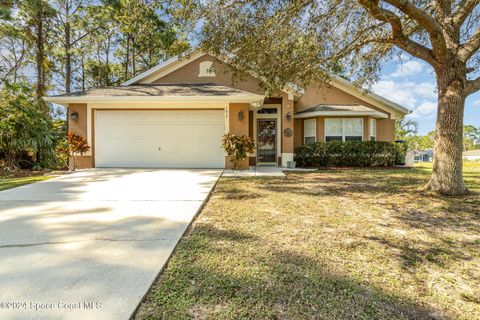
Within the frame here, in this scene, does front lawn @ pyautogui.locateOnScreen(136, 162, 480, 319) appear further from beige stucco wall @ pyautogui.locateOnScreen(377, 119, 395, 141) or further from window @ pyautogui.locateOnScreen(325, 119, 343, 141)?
beige stucco wall @ pyautogui.locateOnScreen(377, 119, 395, 141)

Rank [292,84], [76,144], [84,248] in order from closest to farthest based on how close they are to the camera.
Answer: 1. [84,248]
2. [76,144]
3. [292,84]

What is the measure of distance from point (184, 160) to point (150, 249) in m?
7.97

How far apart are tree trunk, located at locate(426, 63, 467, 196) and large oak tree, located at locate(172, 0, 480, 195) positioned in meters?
0.02

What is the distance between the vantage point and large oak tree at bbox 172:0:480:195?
539cm

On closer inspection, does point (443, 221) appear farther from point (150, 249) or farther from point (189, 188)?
point (189, 188)

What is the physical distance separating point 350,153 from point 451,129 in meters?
7.06

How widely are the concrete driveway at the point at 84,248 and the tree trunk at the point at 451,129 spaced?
17.0 ft

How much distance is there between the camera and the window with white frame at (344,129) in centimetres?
1332

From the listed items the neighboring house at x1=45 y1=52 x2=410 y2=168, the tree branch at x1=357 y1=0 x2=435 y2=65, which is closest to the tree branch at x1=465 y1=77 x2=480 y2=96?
the tree branch at x1=357 y1=0 x2=435 y2=65

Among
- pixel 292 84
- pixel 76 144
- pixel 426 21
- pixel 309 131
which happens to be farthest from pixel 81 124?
pixel 426 21

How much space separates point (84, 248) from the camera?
2.74 m

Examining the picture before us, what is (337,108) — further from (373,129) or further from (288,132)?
(288,132)

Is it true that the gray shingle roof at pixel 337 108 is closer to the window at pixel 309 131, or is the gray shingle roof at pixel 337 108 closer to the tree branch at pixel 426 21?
the window at pixel 309 131

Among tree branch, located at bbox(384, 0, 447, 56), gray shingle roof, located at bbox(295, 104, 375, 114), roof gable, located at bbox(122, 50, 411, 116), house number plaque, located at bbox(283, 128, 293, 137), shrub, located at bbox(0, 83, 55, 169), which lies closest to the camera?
tree branch, located at bbox(384, 0, 447, 56)
